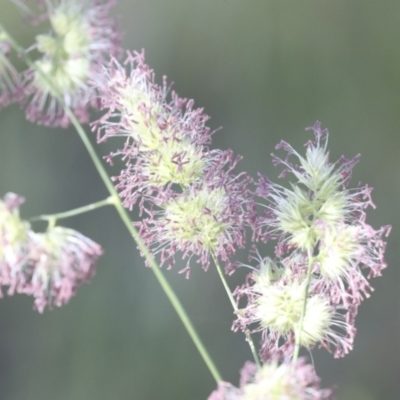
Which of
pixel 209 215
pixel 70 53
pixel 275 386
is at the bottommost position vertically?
pixel 275 386

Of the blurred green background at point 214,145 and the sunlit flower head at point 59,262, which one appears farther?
the blurred green background at point 214,145

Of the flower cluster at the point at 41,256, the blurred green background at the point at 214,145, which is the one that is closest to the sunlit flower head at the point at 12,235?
the flower cluster at the point at 41,256

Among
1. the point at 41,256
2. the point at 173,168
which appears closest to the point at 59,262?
the point at 41,256

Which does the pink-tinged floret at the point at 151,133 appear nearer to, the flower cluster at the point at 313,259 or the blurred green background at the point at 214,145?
the flower cluster at the point at 313,259

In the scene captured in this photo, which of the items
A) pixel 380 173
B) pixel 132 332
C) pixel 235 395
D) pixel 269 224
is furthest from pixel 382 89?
pixel 235 395

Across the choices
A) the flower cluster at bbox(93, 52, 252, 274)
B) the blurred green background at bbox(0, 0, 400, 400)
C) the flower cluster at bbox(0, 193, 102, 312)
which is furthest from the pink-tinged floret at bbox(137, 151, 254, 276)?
the blurred green background at bbox(0, 0, 400, 400)

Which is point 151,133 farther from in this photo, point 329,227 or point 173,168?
point 329,227
